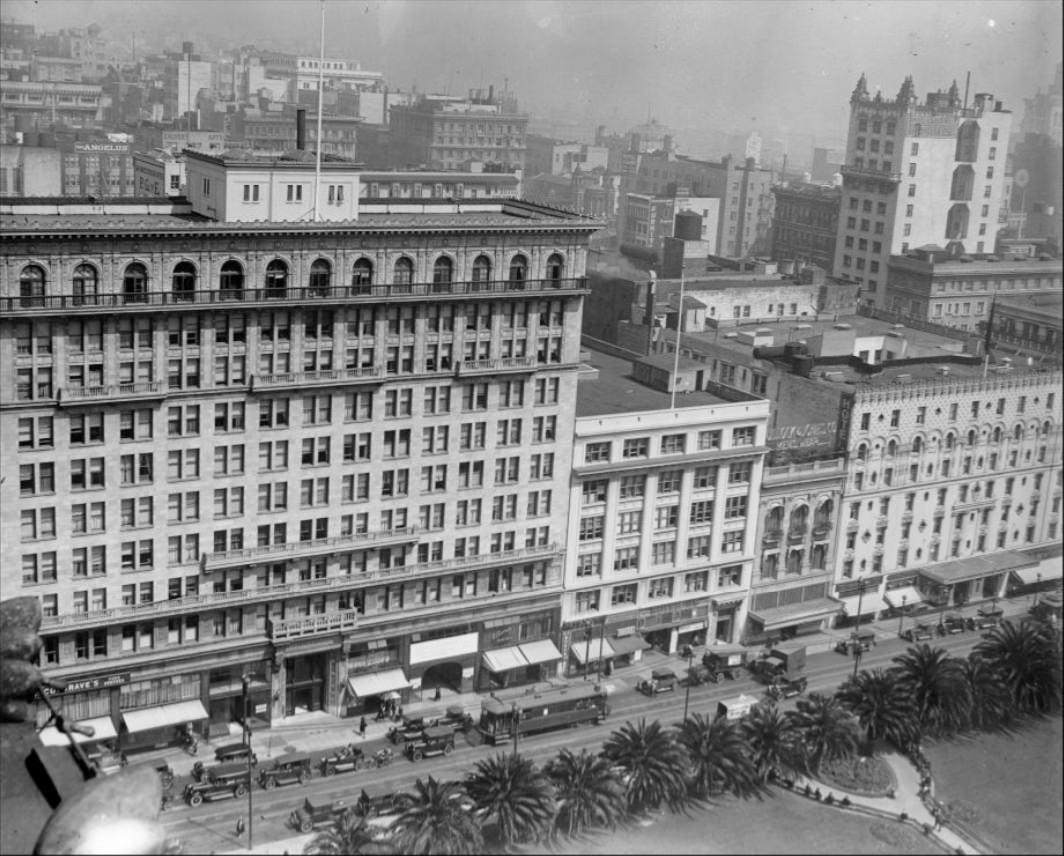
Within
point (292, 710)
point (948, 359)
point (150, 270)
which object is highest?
point (150, 270)

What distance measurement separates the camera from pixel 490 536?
49781 millimetres

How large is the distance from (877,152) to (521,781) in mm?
60321

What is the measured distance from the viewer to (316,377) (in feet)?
147

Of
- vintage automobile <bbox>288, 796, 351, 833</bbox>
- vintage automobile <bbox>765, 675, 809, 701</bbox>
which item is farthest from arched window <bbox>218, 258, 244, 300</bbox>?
vintage automobile <bbox>765, 675, 809, 701</bbox>

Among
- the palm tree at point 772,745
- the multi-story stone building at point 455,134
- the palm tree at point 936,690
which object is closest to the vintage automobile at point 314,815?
the palm tree at point 772,745

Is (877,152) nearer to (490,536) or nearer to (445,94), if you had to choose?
(445,94)

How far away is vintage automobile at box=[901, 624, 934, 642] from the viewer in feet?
180

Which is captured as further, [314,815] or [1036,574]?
[1036,574]

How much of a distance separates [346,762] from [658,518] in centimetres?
1507

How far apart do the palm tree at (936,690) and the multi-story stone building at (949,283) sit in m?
35.9

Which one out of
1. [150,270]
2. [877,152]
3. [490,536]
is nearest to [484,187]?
[877,152]

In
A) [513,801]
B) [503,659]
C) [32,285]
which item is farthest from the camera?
[503,659]

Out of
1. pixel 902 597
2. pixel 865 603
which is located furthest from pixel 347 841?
pixel 902 597

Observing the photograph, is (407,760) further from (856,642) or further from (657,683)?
(856,642)
